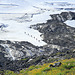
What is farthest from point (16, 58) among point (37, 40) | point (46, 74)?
point (46, 74)

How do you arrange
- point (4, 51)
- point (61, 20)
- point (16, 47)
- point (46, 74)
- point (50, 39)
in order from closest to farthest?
point (46, 74)
point (4, 51)
point (16, 47)
point (50, 39)
point (61, 20)

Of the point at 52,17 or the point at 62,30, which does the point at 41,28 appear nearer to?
the point at 62,30

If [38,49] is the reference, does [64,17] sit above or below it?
above

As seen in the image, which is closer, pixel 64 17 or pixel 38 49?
pixel 38 49

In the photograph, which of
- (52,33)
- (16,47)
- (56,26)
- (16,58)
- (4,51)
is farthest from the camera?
(56,26)

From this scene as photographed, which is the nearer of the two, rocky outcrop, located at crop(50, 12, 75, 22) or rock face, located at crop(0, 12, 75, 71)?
rock face, located at crop(0, 12, 75, 71)

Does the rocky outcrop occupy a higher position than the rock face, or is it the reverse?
the rocky outcrop

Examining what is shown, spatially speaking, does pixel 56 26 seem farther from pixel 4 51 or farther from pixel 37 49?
pixel 4 51

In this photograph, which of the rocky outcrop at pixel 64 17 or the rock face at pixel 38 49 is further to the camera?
the rocky outcrop at pixel 64 17

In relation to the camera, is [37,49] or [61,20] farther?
[61,20]

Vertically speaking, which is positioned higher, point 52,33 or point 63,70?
point 63,70

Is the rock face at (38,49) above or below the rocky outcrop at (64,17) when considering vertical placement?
below
